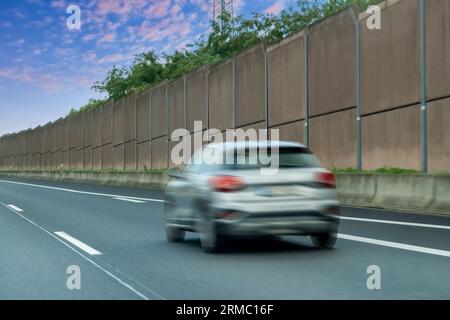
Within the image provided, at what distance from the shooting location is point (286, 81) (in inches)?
1069

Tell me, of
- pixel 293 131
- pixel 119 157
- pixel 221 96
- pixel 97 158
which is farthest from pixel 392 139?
pixel 97 158

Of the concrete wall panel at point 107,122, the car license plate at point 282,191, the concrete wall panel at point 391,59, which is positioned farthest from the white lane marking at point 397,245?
the concrete wall panel at point 107,122

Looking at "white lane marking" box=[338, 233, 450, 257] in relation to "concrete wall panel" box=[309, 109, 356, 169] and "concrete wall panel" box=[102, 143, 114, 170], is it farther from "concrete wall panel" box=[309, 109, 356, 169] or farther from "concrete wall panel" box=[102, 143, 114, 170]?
"concrete wall panel" box=[102, 143, 114, 170]

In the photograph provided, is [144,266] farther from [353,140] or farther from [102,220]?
[353,140]

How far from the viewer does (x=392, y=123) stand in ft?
66.8

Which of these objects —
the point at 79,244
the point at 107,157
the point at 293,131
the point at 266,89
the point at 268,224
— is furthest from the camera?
the point at 107,157

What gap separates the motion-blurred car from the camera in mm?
9852

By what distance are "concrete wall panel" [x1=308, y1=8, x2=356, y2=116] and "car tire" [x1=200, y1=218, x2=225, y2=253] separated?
13.2m

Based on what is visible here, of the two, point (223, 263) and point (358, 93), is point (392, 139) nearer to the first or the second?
point (358, 93)

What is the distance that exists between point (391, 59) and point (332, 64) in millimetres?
3451

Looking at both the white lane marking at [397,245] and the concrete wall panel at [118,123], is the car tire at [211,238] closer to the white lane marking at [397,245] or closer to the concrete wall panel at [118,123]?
the white lane marking at [397,245]

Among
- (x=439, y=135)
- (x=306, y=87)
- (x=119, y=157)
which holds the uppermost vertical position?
(x=306, y=87)

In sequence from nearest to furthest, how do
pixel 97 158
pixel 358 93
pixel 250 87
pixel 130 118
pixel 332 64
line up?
1. pixel 358 93
2. pixel 332 64
3. pixel 250 87
4. pixel 130 118
5. pixel 97 158

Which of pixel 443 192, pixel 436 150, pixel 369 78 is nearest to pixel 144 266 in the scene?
pixel 443 192
